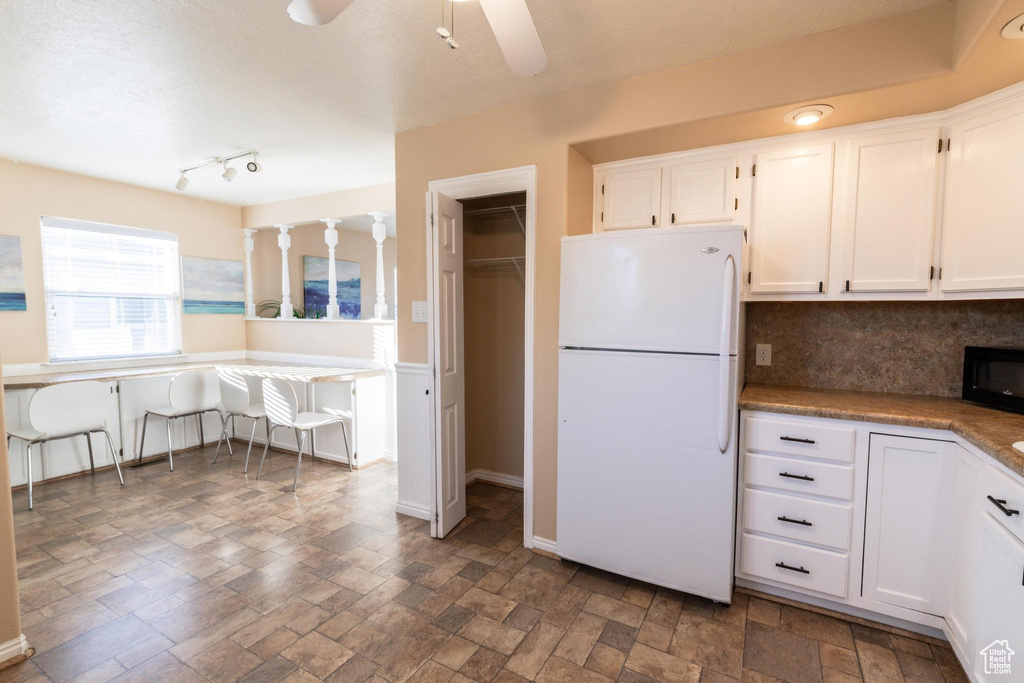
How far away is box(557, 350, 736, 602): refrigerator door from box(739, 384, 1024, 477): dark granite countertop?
320 millimetres

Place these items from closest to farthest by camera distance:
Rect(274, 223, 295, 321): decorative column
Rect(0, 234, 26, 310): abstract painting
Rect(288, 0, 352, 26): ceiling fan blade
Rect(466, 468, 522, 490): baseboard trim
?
Rect(288, 0, 352, 26): ceiling fan blade
Rect(0, 234, 26, 310): abstract painting
Rect(466, 468, 522, 490): baseboard trim
Rect(274, 223, 295, 321): decorative column

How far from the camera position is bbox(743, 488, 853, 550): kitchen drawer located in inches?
77.1

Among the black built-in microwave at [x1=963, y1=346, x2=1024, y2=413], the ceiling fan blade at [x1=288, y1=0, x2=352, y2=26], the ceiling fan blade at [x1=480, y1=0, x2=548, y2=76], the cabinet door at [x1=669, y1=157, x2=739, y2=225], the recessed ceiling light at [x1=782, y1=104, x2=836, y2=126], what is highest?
the recessed ceiling light at [x1=782, y1=104, x2=836, y2=126]

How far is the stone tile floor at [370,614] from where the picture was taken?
1720 millimetres

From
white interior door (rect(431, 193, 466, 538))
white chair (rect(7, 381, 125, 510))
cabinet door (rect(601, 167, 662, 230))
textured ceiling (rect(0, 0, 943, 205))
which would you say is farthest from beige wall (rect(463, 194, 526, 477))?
white chair (rect(7, 381, 125, 510))

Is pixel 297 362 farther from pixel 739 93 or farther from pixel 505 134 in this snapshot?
pixel 739 93

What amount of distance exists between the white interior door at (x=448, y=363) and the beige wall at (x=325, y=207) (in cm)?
171

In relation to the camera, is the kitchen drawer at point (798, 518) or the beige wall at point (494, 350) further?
the beige wall at point (494, 350)

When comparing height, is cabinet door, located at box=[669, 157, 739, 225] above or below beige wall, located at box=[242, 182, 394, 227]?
below

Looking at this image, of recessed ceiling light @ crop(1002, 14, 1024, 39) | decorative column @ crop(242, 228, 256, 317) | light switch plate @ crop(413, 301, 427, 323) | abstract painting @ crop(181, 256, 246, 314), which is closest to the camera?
recessed ceiling light @ crop(1002, 14, 1024, 39)

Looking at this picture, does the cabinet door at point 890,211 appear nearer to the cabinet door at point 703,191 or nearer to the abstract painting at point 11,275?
the cabinet door at point 703,191

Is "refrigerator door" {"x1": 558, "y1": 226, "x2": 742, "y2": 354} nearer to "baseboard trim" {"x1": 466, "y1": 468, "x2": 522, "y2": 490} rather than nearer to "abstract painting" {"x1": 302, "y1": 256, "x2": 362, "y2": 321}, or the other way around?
"baseboard trim" {"x1": 466, "y1": 468, "x2": 522, "y2": 490}

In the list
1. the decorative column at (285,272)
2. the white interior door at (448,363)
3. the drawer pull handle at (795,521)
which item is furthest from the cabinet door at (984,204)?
the decorative column at (285,272)

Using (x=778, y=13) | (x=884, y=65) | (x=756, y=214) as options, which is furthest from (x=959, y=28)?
(x=756, y=214)
